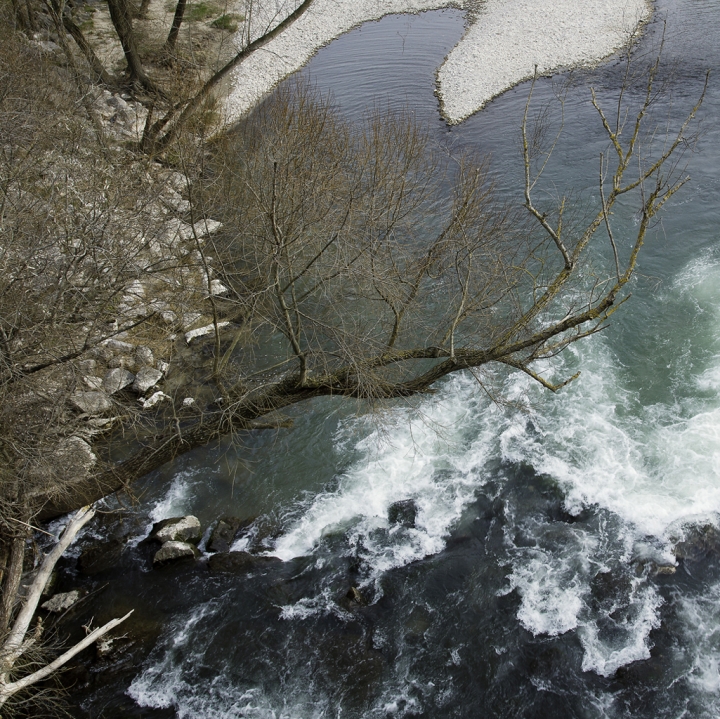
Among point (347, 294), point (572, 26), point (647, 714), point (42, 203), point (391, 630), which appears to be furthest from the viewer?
point (572, 26)

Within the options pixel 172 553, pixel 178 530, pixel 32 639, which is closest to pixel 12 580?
pixel 32 639

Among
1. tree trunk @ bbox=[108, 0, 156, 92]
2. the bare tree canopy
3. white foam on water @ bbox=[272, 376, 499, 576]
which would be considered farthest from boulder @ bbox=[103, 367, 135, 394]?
tree trunk @ bbox=[108, 0, 156, 92]

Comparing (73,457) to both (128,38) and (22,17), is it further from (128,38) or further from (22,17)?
(22,17)

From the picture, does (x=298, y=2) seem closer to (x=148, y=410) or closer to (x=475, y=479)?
(x=148, y=410)

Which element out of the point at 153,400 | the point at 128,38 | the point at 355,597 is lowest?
the point at 355,597

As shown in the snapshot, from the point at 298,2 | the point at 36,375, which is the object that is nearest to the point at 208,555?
the point at 36,375

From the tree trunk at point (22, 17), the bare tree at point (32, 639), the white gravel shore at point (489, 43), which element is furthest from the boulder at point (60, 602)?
the tree trunk at point (22, 17)

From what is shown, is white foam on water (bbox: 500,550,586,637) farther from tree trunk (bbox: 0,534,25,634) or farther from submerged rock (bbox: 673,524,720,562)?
tree trunk (bbox: 0,534,25,634)
